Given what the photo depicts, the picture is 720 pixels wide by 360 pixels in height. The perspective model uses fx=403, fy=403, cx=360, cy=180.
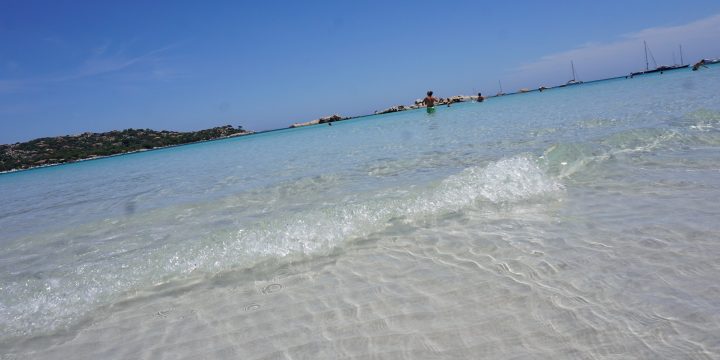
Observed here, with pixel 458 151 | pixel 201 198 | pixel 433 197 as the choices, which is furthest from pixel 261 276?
pixel 458 151

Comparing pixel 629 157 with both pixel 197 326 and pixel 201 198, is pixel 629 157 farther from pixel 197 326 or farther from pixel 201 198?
pixel 201 198

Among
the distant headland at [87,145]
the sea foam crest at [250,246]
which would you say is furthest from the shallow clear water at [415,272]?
the distant headland at [87,145]

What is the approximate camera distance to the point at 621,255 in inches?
129

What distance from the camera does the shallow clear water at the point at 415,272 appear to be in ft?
8.18

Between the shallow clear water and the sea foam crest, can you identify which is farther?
the sea foam crest

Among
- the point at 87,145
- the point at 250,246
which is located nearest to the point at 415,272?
the point at 250,246

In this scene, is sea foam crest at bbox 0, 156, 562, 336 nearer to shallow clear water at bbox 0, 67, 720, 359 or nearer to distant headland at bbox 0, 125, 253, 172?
shallow clear water at bbox 0, 67, 720, 359

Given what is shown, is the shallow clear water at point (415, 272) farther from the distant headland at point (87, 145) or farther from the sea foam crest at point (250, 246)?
the distant headland at point (87, 145)

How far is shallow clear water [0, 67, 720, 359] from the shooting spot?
2492 millimetres

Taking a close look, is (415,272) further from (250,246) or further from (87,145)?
(87,145)

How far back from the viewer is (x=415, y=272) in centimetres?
354

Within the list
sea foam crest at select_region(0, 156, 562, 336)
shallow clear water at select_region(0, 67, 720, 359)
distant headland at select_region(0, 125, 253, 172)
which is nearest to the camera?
shallow clear water at select_region(0, 67, 720, 359)

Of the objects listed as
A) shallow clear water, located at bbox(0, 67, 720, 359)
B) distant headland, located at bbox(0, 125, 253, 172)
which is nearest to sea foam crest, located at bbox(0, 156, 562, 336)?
shallow clear water, located at bbox(0, 67, 720, 359)

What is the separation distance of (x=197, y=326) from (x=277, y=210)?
12.4 ft
